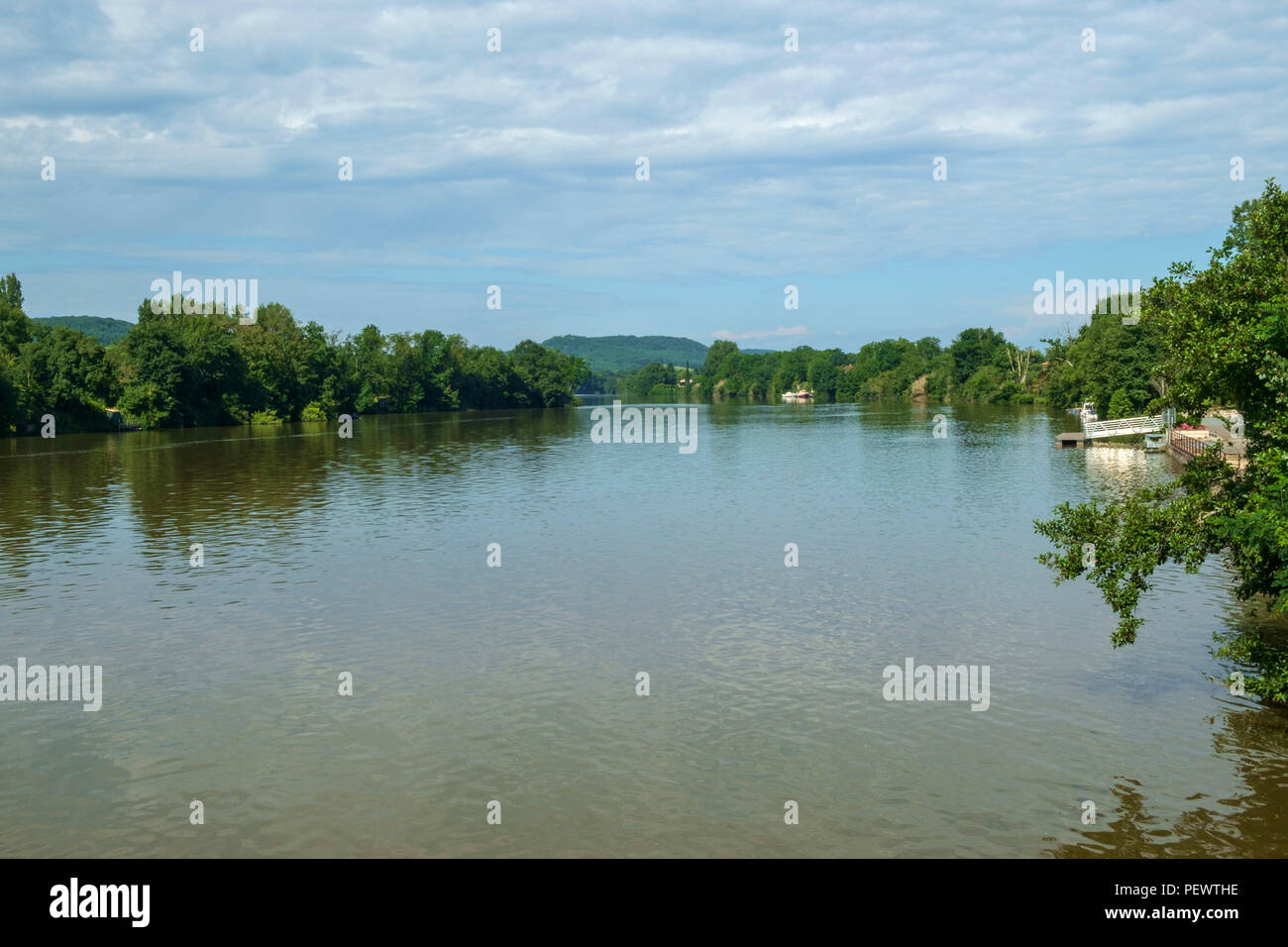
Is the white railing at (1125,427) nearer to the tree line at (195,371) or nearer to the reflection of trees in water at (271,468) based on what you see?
the reflection of trees in water at (271,468)

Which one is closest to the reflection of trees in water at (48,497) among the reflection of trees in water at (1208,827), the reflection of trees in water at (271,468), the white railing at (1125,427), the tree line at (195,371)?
the reflection of trees in water at (271,468)

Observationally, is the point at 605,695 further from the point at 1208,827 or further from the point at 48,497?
the point at 48,497

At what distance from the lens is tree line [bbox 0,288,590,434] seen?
323ft

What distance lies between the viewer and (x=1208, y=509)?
56.9 ft

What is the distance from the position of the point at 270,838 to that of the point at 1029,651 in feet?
52.1

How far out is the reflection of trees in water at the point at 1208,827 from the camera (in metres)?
12.9

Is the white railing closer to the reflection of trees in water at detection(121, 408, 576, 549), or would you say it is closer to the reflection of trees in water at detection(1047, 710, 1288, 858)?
the reflection of trees in water at detection(121, 408, 576, 549)

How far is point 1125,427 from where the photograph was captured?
76625mm

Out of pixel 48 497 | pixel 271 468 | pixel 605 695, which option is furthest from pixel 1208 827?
pixel 271 468

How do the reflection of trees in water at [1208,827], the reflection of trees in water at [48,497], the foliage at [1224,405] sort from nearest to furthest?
the reflection of trees in water at [1208,827] → the foliage at [1224,405] → the reflection of trees in water at [48,497]

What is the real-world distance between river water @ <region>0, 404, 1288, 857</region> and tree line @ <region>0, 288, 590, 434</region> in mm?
66380

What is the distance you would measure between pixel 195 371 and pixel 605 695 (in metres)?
110

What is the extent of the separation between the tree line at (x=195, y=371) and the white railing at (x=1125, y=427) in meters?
91.4

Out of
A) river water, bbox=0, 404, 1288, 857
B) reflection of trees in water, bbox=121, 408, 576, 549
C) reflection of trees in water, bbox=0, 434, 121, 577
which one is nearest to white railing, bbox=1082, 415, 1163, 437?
river water, bbox=0, 404, 1288, 857
